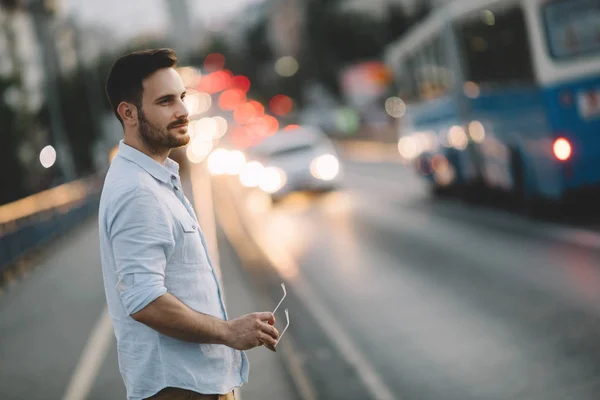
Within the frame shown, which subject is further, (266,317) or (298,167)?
(298,167)

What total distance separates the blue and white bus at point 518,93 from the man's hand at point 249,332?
36.2 ft

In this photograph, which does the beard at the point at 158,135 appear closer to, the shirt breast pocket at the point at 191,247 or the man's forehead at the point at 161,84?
the man's forehead at the point at 161,84

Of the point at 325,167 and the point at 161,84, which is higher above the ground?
the point at 161,84

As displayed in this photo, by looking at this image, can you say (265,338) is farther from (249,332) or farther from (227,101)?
(227,101)

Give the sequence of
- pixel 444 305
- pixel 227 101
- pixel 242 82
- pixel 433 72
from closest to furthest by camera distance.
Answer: pixel 444 305 → pixel 433 72 → pixel 227 101 → pixel 242 82

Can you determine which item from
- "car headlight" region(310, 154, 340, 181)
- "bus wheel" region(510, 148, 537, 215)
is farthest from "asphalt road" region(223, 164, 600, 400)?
"car headlight" region(310, 154, 340, 181)

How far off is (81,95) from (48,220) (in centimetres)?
4652

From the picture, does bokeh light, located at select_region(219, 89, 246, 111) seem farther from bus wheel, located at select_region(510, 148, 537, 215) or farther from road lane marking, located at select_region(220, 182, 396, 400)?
road lane marking, located at select_region(220, 182, 396, 400)

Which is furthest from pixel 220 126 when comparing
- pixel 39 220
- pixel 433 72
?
pixel 433 72

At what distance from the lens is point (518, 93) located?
1502 cm

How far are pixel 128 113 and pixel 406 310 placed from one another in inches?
295

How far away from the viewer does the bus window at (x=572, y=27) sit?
1373 cm

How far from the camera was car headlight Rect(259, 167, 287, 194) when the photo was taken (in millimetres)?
25969

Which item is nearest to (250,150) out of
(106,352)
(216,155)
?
(106,352)
